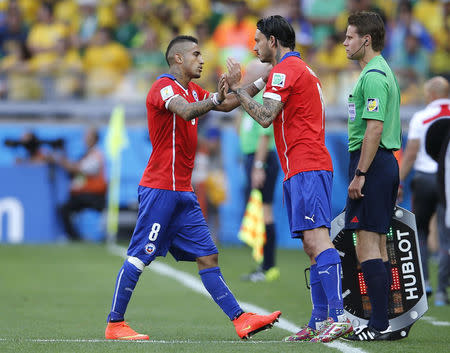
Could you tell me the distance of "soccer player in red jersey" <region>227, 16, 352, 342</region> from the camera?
21.3 feet

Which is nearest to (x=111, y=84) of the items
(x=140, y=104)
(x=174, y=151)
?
(x=140, y=104)

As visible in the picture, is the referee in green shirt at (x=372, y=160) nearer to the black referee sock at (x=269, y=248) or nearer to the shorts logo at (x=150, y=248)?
the shorts logo at (x=150, y=248)

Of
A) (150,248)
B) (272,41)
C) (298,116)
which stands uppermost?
(272,41)

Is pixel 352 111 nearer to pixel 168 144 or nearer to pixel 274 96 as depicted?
pixel 274 96

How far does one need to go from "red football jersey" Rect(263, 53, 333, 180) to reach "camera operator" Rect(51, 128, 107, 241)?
1067cm

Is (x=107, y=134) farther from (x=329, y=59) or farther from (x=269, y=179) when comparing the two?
(x=269, y=179)

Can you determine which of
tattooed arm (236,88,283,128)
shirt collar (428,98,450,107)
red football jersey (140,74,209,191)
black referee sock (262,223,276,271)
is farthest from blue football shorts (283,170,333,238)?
black referee sock (262,223,276,271)

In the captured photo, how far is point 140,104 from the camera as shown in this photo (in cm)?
1734

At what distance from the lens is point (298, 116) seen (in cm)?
664

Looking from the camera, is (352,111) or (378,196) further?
(352,111)

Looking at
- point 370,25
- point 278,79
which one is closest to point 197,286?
point 278,79

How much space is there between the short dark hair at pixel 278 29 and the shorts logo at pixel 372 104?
722 mm

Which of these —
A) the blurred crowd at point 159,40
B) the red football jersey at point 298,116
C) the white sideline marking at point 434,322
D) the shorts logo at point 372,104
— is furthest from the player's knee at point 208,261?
the blurred crowd at point 159,40

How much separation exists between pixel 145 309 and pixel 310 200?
9.70 feet
